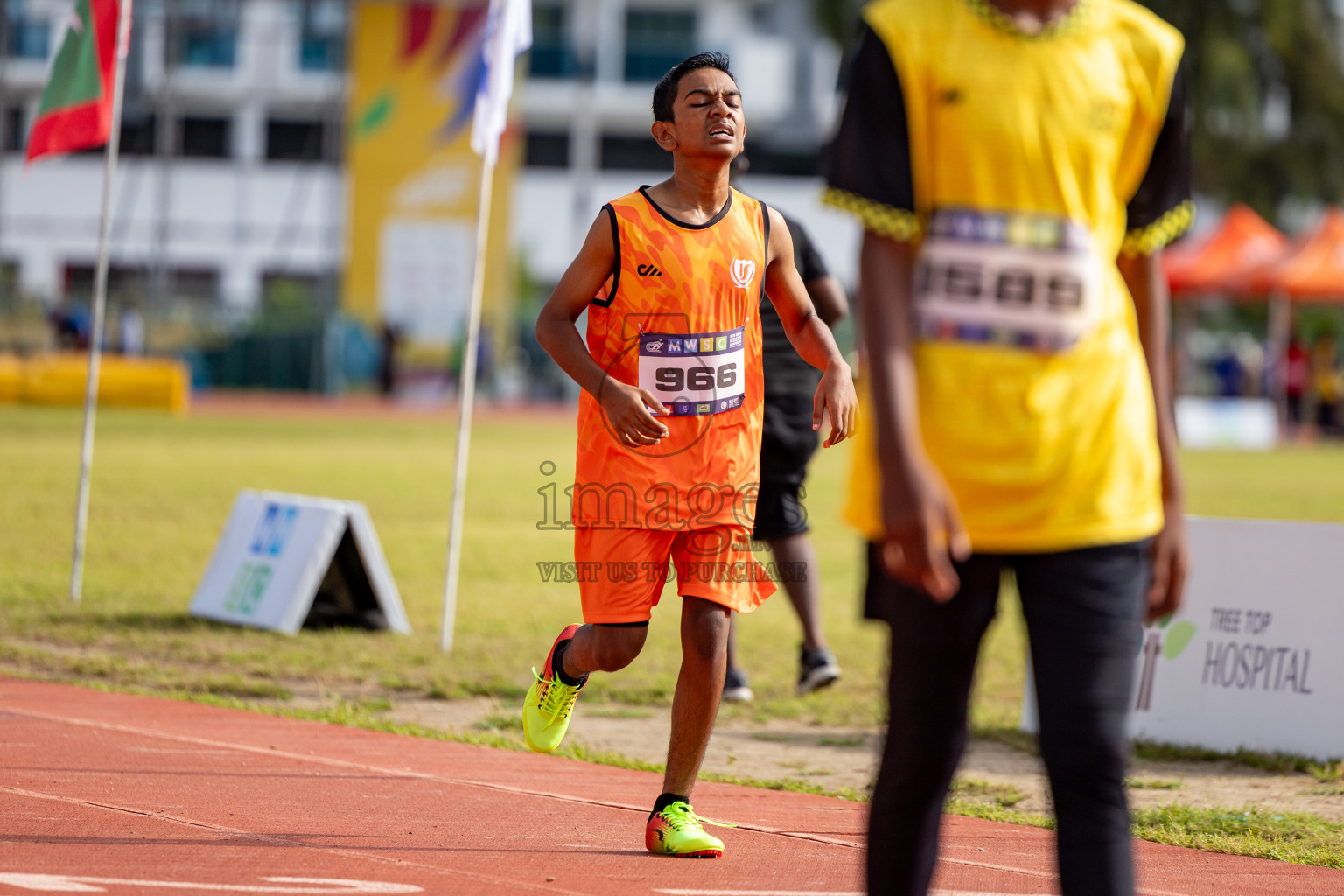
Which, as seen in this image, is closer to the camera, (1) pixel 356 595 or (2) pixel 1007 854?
(2) pixel 1007 854

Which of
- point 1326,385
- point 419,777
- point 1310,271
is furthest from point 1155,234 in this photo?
point 1326,385

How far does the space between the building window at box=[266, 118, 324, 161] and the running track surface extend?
1937 inches

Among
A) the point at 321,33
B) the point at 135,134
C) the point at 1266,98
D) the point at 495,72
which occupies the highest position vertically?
the point at 321,33

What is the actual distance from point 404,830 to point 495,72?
15.2 feet

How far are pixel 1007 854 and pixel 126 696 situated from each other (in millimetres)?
3738

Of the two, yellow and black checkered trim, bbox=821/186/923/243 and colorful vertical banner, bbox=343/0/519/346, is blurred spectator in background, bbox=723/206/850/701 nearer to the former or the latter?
yellow and black checkered trim, bbox=821/186/923/243

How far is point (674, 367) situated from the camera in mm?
4262

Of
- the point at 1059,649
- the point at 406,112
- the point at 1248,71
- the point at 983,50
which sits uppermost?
the point at 1248,71

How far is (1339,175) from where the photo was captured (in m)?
36.3

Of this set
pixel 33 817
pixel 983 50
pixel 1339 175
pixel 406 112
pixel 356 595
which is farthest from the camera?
pixel 1339 175

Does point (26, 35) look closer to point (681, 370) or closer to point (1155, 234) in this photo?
point (681, 370)

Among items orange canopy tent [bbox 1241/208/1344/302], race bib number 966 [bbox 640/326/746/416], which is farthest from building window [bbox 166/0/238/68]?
race bib number 966 [bbox 640/326/746/416]

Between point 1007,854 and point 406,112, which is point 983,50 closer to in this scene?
point 1007,854

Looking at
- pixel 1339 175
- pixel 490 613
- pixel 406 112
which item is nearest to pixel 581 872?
pixel 490 613
